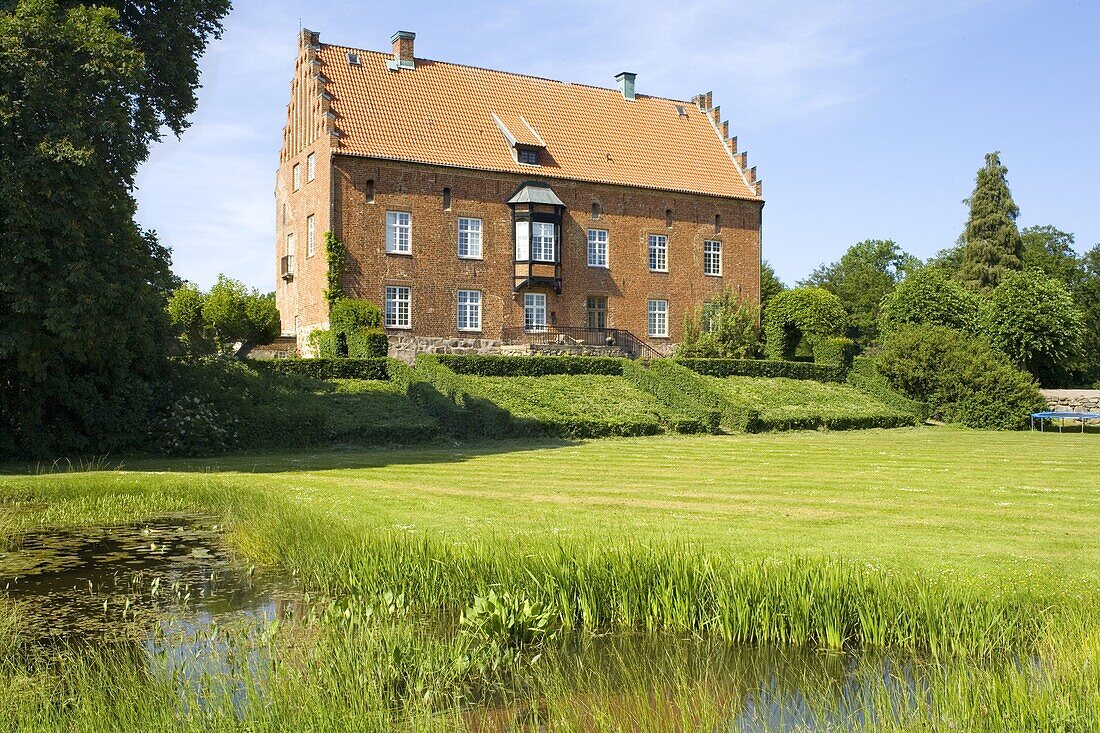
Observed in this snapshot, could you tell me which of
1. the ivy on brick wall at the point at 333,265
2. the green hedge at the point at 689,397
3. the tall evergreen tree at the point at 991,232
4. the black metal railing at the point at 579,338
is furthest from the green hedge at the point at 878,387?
the tall evergreen tree at the point at 991,232

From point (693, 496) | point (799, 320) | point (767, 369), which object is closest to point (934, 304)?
point (799, 320)

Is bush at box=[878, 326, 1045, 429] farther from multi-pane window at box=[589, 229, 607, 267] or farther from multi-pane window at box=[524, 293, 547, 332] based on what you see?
multi-pane window at box=[524, 293, 547, 332]

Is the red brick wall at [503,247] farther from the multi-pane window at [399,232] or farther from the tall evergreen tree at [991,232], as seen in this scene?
the tall evergreen tree at [991,232]

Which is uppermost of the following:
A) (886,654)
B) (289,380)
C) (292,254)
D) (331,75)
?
(331,75)

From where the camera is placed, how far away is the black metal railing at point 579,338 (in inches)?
1470

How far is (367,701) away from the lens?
4.93 meters

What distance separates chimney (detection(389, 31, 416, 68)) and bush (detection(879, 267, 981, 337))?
2237cm

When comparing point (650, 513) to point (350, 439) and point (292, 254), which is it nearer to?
point (350, 439)

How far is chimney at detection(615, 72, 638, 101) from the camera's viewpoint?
1752 inches

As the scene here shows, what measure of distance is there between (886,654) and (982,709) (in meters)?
1.62

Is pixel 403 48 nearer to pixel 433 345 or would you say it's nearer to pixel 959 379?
pixel 433 345

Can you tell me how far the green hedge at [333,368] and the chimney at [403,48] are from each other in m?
15.2

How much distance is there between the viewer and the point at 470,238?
37031 mm

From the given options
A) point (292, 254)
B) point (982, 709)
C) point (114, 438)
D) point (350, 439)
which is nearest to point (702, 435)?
point (350, 439)
